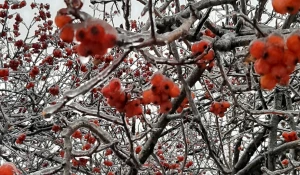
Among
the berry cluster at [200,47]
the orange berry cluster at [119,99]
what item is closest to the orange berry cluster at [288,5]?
the berry cluster at [200,47]

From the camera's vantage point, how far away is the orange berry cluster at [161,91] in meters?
1.82

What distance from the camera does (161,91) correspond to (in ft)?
6.06

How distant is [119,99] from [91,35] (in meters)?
0.83

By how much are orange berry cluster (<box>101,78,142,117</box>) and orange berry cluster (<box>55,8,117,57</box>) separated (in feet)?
2.31

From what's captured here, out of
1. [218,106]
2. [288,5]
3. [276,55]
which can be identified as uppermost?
[288,5]

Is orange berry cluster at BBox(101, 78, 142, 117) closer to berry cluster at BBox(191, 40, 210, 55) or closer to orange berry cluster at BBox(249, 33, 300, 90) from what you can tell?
berry cluster at BBox(191, 40, 210, 55)

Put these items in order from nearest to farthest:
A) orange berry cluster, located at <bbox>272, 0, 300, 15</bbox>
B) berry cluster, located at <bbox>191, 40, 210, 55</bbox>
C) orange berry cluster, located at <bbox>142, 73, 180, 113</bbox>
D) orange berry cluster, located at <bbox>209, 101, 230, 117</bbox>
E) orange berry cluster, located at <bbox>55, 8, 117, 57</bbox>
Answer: orange berry cluster, located at <bbox>55, 8, 117, 57</bbox> → orange berry cluster, located at <bbox>272, 0, 300, 15</bbox> → orange berry cluster, located at <bbox>142, 73, 180, 113</bbox> → berry cluster, located at <bbox>191, 40, 210, 55</bbox> → orange berry cluster, located at <bbox>209, 101, 230, 117</bbox>

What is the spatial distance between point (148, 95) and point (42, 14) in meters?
7.16

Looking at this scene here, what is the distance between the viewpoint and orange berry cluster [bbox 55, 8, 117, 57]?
1.16 meters

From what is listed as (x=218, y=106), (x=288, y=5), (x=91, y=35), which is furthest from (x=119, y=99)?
(x=218, y=106)

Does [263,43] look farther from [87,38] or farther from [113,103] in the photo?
[113,103]

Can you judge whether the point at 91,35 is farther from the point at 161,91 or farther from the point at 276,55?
the point at 161,91

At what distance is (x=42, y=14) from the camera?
27.7 ft

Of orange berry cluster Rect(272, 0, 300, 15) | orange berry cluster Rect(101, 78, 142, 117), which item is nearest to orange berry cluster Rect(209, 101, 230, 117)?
orange berry cluster Rect(101, 78, 142, 117)
